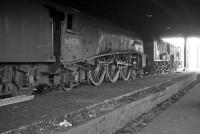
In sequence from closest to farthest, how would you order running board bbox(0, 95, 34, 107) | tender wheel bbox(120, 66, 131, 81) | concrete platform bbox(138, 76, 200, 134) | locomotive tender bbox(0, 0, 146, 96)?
concrete platform bbox(138, 76, 200, 134) < running board bbox(0, 95, 34, 107) < locomotive tender bbox(0, 0, 146, 96) < tender wheel bbox(120, 66, 131, 81)

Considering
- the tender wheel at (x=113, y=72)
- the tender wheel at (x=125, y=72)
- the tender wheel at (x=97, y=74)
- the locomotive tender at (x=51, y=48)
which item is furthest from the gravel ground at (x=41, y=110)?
the tender wheel at (x=125, y=72)

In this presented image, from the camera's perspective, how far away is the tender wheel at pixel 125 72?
16.6 metres

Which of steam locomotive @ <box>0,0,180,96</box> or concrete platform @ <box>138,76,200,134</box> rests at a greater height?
steam locomotive @ <box>0,0,180,96</box>

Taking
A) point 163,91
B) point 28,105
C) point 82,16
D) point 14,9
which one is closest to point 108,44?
point 82,16

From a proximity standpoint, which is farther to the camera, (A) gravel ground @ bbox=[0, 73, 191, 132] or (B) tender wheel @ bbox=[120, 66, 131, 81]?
(B) tender wheel @ bbox=[120, 66, 131, 81]

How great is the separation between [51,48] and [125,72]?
321 inches

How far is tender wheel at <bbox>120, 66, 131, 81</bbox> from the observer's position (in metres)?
16.6

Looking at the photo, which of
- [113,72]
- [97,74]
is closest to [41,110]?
[97,74]

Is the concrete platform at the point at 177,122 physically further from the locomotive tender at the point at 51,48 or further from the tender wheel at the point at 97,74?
the tender wheel at the point at 97,74

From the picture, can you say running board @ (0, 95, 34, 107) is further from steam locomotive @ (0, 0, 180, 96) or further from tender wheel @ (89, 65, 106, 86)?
tender wheel @ (89, 65, 106, 86)

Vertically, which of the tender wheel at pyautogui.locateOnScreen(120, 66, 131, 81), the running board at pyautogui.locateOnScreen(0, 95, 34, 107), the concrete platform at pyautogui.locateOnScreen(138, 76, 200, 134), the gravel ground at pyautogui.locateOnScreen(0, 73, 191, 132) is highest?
the tender wheel at pyautogui.locateOnScreen(120, 66, 131, 81)

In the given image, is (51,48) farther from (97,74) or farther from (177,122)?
(177,122)

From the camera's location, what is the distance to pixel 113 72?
1537cm

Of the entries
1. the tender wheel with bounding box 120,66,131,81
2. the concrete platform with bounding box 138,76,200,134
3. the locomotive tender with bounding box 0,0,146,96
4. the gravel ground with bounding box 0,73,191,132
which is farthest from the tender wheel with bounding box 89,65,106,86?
the concrete platform with bounding box 138,76,200,134
